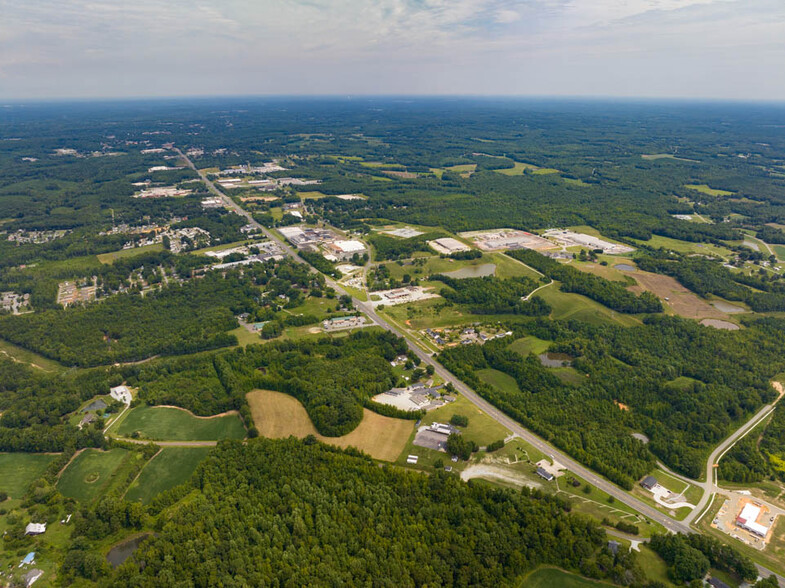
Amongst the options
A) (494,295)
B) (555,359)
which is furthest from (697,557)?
(494,295)

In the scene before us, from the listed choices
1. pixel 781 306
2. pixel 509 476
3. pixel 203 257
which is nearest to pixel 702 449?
pixel 509 476

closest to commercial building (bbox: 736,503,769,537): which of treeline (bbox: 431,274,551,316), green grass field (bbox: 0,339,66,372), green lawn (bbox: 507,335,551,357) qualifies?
green lawn (bbox: 507,335,551,357)

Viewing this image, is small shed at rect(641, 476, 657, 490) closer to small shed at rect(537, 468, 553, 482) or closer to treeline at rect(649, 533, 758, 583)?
treeline at rect(649, 533, 758, 583)

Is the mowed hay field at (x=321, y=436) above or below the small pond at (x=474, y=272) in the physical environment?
below

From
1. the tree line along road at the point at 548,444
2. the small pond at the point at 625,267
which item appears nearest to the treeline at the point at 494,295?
the tree line along road at the point at 548,444

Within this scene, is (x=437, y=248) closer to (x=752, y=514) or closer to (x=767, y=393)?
(x=767, y=393)

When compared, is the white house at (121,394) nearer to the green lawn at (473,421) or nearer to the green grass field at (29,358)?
the green grass field at (29,358)

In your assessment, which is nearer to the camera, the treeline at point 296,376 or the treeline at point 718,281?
the treeline at point 296,376
